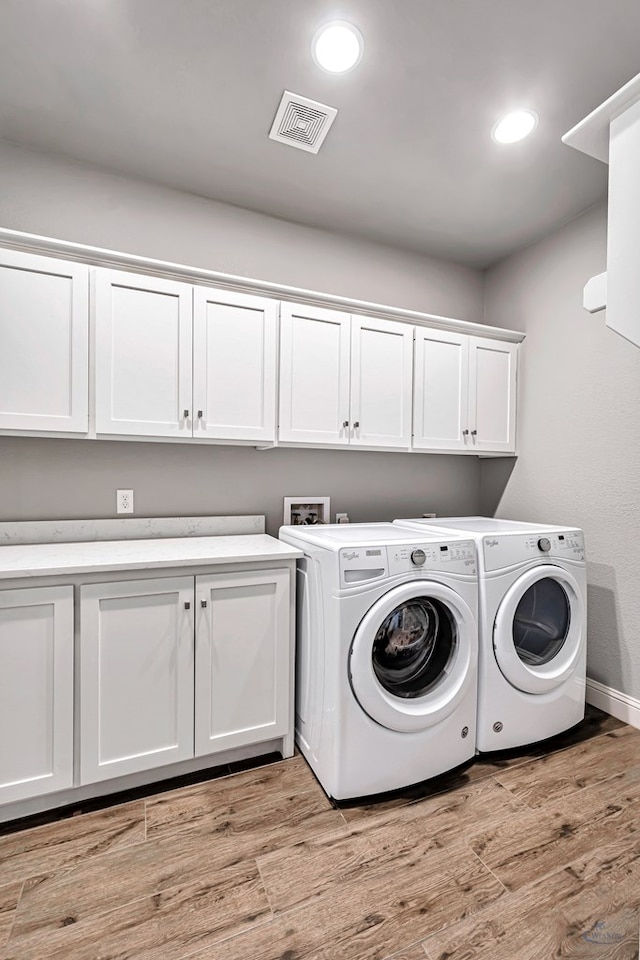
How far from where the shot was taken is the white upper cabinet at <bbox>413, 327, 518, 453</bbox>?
8.45ft

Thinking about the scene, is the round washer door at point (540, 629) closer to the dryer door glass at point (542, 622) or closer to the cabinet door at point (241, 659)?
the dryer door glass at point (542, 622)

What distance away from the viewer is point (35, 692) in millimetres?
1551

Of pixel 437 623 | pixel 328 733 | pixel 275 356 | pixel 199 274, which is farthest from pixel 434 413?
pixel 328 733

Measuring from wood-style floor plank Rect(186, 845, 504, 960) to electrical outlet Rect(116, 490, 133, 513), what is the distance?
5.32 ft

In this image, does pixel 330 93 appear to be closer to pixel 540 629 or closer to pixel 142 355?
pixel 142 355

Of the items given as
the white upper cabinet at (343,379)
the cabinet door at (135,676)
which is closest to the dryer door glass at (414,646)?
the cabinet door at (135,676)

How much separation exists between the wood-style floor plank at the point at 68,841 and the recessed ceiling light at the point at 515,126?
299 cm

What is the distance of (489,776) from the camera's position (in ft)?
6.04

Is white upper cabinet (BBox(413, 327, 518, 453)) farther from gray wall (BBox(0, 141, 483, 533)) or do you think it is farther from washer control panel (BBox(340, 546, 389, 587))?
washer control panel (BBox(340, 546, 389, 587))

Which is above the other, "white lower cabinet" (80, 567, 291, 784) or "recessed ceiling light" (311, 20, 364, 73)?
"recessed ceiling light" (311, 20, 364, 73)

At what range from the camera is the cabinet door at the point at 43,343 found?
5.80ft

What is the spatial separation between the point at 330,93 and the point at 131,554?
6.33 feet

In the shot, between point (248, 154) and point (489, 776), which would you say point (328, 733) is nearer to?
point (489, 776)

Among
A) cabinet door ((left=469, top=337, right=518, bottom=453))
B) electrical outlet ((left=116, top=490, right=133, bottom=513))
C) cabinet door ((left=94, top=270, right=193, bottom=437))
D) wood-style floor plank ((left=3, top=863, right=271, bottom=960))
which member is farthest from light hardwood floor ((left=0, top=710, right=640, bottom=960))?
cabinet door ((left=469, top=337, right=518, bottom=453))
